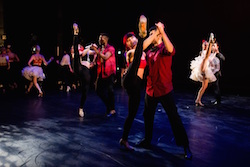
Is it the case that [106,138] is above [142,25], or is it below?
below

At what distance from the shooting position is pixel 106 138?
414 centimetres

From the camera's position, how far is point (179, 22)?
12.9 m

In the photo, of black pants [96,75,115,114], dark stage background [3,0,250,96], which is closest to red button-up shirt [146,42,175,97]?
black pants [96,75,115,114]

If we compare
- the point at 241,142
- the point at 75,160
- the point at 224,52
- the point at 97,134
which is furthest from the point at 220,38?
the point at 75,160

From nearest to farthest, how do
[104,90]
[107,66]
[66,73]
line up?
[107,66], [104,90], [66,73]

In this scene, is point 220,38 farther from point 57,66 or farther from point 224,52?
point 57,66

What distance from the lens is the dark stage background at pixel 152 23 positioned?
11.4 meters

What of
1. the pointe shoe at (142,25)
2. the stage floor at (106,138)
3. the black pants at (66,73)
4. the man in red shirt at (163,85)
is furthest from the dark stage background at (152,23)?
the pointe shoe at (142,25)

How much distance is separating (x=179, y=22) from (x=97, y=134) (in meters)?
9.93

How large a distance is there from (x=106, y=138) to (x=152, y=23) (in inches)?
418

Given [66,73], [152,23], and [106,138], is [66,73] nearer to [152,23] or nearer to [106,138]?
[152,23]

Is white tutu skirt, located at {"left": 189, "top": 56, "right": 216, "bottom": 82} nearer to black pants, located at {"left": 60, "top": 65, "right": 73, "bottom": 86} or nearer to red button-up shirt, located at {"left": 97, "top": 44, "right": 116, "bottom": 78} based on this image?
red button-up shirt, located at {"left": 97, "top": 44, "right": 116, "bottom": 78}

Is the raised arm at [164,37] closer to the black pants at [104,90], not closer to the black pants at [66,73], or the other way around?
the black pants at [104,90]

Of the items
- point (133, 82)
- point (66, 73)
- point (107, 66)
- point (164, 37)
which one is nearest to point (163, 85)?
point (133, 82)
